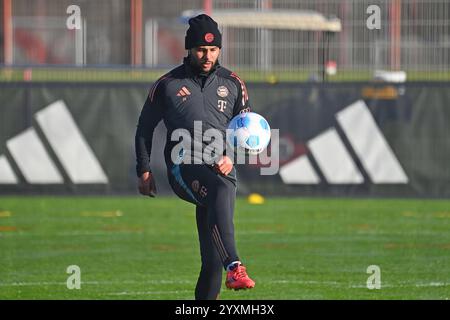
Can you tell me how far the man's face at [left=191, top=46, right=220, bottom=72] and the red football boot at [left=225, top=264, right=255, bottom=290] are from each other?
156 centimetres

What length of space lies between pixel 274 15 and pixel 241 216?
24.7 ft

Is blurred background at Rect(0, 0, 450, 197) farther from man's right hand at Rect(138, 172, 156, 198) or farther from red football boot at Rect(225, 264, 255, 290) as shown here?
red football boot at Rect(225, 264, 255, 290)

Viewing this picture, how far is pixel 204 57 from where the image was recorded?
9.51 metres

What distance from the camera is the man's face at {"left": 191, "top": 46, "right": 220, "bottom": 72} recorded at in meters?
9.49

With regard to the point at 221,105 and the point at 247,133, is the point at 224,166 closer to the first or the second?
the point at 247,133

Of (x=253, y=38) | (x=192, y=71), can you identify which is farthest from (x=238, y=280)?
(x=253, y=38)

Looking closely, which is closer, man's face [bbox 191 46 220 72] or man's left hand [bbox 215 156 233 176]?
man's left hand [bbox 215 156 233 176]

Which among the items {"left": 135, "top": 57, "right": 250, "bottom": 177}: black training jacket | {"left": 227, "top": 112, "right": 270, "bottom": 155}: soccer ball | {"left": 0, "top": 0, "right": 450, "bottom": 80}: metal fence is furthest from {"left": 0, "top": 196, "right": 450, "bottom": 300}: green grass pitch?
{"left": 0, "top": 0, "right": 450, "bottom": 80}: metal fence

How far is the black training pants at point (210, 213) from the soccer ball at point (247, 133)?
0.77ft

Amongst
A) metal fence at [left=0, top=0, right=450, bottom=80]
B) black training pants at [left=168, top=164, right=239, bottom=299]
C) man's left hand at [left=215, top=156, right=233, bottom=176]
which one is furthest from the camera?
metal fence at [left=0, top=0, right=450, bottom=80]

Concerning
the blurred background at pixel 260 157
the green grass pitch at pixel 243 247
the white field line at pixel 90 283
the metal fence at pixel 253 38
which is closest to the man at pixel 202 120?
the green grass pitch at pixel 243 247

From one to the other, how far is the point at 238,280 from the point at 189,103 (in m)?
1.43

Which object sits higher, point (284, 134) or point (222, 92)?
point (222, 92)

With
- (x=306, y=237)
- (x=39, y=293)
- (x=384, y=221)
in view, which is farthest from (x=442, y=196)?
(x=39, y=293)
